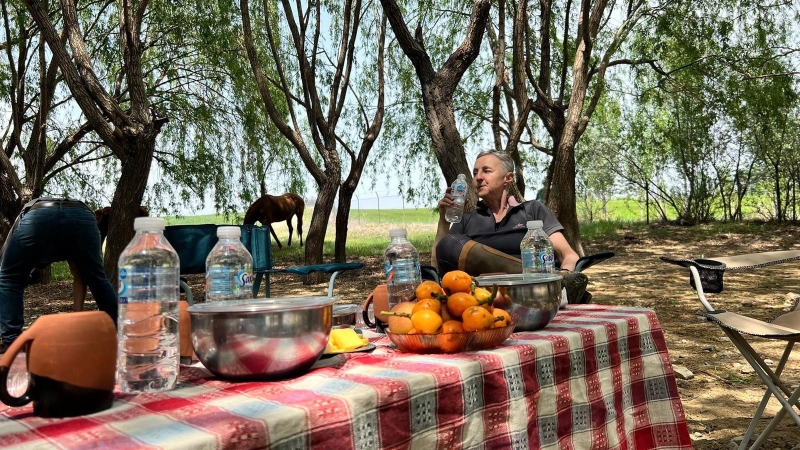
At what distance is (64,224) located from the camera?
403 centimetres

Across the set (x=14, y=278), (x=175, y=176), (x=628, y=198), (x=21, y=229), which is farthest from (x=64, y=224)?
(x=628, y=198)

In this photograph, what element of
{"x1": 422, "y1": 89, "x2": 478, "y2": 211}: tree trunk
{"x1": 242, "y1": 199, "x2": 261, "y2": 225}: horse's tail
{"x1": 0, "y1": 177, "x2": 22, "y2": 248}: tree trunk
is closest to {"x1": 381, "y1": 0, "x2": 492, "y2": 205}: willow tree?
{"x1": 422, "y1": 89, "x2": 478, "y2": 211}: tree trunk

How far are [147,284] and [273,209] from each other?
47.8ft

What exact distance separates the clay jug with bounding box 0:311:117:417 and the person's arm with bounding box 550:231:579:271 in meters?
2.63

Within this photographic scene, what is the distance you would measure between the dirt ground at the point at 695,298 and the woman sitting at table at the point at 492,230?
1.24 meters

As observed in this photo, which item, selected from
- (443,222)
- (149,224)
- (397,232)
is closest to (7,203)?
(443,222)

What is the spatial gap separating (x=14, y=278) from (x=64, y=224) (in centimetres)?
49

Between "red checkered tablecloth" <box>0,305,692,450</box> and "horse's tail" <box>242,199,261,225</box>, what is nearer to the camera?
"red checkered tablecloth" <box>0,305,692,450</box>

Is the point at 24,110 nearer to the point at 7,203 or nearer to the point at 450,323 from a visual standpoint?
the point at 7,203

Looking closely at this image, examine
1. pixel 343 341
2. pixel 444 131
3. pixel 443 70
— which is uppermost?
pixel 443 70

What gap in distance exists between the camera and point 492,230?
3.77 metres

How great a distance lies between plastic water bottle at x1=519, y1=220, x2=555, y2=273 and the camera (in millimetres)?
2617

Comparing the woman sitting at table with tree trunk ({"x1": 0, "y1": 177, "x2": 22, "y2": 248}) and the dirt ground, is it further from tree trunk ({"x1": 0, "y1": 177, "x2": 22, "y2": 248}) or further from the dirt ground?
tree trunk ({"x1": 0, "y1": 177, "x2": 22, "y2": 248})

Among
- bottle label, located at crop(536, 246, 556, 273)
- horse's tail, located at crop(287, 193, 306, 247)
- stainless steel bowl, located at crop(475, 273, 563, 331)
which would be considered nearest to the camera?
stainless steel bowl, located at crop(475, 273, 563, 331)
